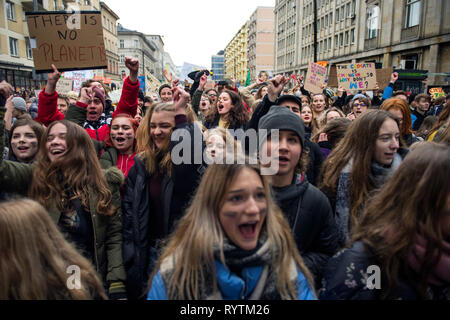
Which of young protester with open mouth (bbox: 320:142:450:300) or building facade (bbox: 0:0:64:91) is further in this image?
building facade (bbox: 0:0:64:91)

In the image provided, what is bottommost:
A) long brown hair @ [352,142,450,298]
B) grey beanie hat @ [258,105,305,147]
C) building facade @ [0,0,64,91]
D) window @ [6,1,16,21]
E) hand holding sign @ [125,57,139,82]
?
long brown hair @ [352,142,450,298]

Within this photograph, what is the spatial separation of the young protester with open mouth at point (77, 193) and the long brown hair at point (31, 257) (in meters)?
0.70

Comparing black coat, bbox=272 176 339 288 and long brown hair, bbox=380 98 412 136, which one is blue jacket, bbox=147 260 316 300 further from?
long brown hair, bbox=380 98 412 136

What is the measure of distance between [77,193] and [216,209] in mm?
1226

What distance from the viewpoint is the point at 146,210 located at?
2.35 metres

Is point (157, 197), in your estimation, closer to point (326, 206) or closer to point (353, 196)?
point (326, 206)

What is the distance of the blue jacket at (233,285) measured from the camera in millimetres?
1403

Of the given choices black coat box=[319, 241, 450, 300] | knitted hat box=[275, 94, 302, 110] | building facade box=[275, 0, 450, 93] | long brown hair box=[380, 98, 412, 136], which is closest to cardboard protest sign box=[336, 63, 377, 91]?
building facade box=[275, 0, 450, 93]

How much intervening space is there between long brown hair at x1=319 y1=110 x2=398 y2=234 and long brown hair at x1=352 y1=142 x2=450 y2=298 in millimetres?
869

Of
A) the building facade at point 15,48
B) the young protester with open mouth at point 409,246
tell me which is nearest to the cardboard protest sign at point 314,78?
the young protester with open mouth at point 409,246

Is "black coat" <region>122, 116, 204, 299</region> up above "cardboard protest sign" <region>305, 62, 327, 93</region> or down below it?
below

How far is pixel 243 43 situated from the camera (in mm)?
99438

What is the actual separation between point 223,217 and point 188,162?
35.7 inches

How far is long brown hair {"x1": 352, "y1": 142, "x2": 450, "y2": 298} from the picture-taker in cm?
138
